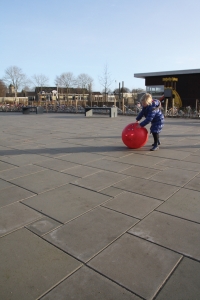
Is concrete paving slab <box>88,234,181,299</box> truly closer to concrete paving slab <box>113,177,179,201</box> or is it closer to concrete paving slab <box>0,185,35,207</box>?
concrete paving slab <box>113,177,179,201</box>

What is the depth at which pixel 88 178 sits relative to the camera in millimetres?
4742

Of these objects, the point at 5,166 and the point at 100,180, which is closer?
the point at 100,180

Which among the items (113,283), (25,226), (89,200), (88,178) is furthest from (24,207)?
(113,283)

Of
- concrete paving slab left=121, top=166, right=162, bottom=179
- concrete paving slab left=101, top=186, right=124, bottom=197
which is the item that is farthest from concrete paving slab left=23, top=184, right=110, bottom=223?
concrete paving slab left=121, top=166, right=162, bottom=179

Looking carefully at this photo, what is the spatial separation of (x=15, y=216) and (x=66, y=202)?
74cm

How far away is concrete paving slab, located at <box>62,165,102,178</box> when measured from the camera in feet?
16.4

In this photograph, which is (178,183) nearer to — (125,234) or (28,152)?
(125,234)

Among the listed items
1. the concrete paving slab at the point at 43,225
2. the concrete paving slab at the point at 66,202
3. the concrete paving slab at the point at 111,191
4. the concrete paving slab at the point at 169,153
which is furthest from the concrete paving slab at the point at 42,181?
the concrete paving slab at the point at 169,153

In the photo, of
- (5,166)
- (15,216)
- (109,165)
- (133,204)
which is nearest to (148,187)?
(133,204)

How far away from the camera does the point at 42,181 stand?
4602 millimetres

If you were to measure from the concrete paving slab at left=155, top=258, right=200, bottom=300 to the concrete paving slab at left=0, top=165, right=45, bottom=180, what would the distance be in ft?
11.9

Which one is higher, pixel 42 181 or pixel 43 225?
pixel 42 181

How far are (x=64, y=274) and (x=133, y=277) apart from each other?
61 cm

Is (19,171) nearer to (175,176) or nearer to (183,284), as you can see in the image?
(175,176)
